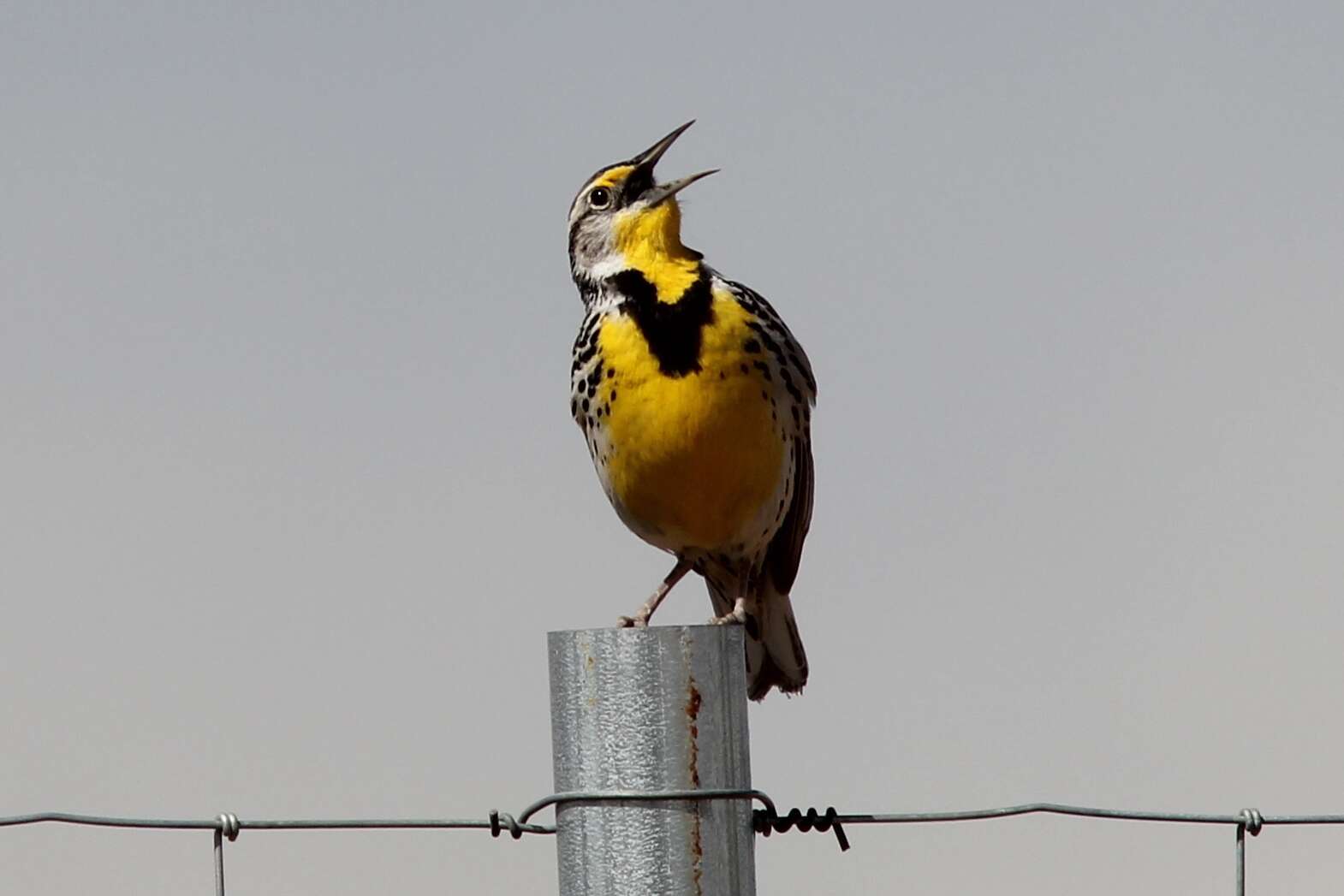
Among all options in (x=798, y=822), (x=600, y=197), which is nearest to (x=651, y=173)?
(x=600, y=197)

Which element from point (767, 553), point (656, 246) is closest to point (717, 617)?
point (767, 553)

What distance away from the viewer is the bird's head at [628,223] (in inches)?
235

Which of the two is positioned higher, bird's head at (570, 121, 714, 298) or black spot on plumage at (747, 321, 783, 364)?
bird's head at (570, 121, 714, 298)

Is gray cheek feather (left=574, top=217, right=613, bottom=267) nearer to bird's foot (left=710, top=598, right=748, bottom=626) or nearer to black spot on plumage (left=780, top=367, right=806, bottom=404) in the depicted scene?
black spot on plumage (left=780, top=367, right=806, bottom=404)

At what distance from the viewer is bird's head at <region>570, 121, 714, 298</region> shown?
19.6ft

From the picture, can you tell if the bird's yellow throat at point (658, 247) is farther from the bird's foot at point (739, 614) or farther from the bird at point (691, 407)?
the bird's foot at point (739, 614)

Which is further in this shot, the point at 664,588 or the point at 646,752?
the point at 664,588

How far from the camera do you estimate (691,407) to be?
211 inches

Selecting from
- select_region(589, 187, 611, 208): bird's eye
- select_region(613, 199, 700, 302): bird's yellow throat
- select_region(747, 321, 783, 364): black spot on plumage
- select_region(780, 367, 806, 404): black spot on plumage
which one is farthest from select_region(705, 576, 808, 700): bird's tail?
select_region(589, 187, 611, 208): bird's eye

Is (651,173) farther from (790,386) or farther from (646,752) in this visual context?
(646,752)

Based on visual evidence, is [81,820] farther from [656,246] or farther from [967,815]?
[656,246]

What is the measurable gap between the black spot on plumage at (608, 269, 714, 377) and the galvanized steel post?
2268mm

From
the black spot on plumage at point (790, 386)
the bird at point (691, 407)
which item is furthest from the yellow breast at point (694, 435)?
the black spot on plumage at point (790, 386)

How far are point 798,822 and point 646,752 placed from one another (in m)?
0.42
